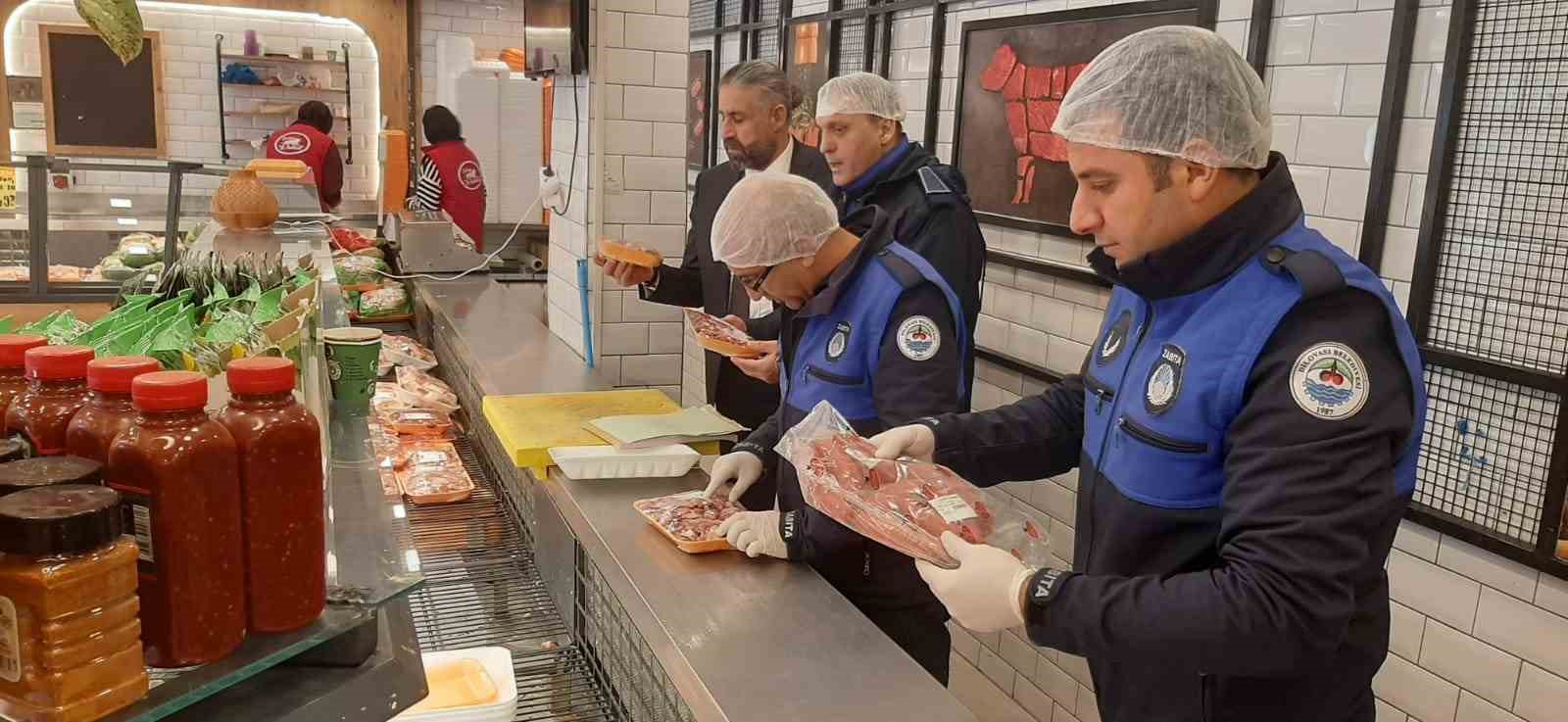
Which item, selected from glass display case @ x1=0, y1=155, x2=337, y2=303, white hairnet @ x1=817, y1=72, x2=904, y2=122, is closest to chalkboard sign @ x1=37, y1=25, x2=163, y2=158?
glass display case @ x1=0, y1=155, x2=337, y2=303

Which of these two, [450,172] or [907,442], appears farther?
[450,172]

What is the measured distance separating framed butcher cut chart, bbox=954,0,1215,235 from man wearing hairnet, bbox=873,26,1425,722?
193cm

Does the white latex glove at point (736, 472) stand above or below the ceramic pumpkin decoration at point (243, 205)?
below

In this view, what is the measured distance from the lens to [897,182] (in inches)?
130

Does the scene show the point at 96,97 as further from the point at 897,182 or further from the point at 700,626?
the point at 700,626

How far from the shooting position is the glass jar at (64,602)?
2.96 ft

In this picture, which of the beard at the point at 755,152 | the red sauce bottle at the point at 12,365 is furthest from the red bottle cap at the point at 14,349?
the beard at the point at 755,152

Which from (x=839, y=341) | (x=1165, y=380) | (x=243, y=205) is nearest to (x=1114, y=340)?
(x=1165, y=380)

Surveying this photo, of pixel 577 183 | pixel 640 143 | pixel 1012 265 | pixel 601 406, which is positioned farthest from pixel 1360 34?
pixel 577 183

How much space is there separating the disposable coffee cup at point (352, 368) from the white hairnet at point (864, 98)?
165 centimetres

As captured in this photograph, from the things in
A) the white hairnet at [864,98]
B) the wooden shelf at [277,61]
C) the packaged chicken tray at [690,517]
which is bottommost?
the packaged chicken tray at [690,517]

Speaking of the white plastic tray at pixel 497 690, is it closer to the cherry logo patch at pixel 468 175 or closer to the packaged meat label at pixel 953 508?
the packaged meat label at pixel 953 508

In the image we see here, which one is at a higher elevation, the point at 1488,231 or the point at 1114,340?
the point at 1488,231

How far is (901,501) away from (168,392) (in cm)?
102
